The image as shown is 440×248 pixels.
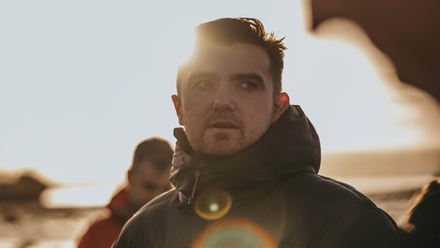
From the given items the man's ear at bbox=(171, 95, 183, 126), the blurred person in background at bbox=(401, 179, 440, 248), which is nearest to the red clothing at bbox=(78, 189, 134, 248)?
the man's ear at bbox=(171, 95, 183, 126)

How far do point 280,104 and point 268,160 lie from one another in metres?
0.45

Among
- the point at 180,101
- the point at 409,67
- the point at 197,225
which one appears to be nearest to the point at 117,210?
the point at 180,101

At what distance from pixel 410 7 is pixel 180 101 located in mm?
1561

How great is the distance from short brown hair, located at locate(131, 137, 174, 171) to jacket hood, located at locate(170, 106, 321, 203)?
2.66 meters

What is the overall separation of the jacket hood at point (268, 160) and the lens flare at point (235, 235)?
183 millimetres

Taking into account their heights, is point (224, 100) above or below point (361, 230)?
above

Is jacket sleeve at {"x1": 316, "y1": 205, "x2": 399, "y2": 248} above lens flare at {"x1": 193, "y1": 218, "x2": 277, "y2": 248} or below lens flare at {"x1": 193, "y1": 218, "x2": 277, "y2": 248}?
above

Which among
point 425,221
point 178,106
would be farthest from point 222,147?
point 425,221

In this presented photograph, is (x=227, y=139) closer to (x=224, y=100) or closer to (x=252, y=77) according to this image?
(x=224, y=100)

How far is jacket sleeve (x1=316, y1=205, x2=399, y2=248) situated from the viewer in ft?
4.78

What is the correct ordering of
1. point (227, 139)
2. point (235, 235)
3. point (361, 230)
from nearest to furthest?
point (361, 230)
point (235, 235)
point (227, 139)

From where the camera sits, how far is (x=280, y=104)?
2186 mm

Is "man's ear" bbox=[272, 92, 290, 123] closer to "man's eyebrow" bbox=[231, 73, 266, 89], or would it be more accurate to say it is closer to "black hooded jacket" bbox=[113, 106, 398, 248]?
"black hooded jacket" bbox=[113, 106, 398, 248]

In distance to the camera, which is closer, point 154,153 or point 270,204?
point 270,204
